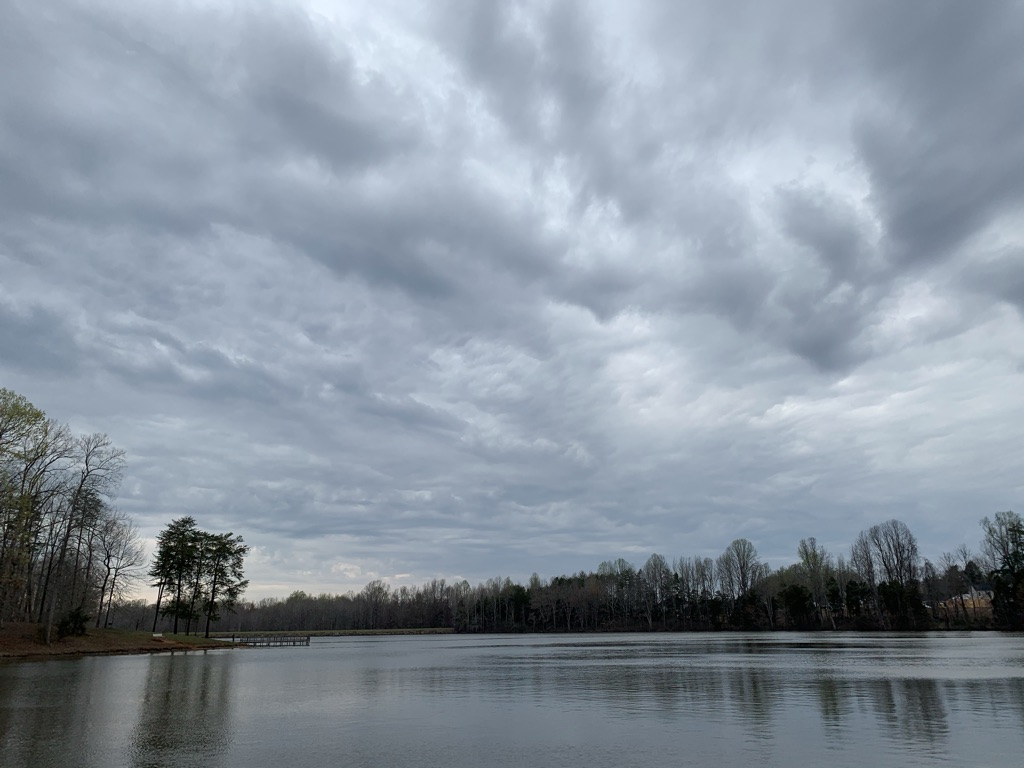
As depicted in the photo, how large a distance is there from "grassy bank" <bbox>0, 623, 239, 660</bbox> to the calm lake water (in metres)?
16.6

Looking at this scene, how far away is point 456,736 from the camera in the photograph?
19938 millimetres

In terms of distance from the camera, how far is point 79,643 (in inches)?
2405

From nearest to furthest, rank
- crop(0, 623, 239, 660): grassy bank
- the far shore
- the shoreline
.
A: the shoreline → the far shore → crop(0, 623, 239, 660): grassy bank

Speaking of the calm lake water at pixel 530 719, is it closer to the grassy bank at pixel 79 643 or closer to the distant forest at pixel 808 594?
the grassy bank at pixel 79 643

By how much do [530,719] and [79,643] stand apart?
57.0 metres

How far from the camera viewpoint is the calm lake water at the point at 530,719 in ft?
54.1

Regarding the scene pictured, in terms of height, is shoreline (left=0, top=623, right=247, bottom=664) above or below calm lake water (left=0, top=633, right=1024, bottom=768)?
above

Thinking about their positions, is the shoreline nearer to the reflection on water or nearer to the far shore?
the far shore

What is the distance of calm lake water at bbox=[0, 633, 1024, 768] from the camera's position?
1648cm

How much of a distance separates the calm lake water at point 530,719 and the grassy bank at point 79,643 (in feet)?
54.6

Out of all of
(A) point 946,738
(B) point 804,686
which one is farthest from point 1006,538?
(A) point 946,738

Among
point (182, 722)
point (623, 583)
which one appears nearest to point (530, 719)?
point (182, 722)

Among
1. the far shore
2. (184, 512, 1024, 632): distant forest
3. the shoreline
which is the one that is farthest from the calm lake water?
(184, 512, 1024, 632): distant forest

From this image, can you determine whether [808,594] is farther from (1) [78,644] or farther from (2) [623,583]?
(1) [78,644]
